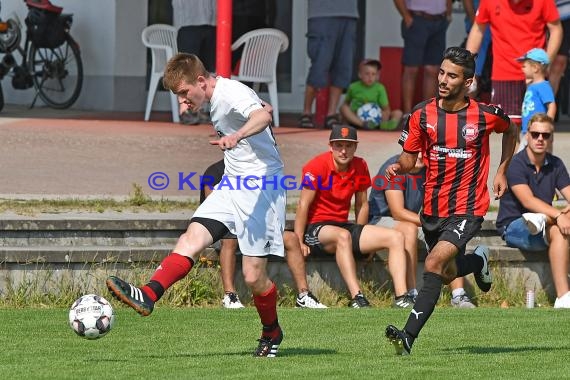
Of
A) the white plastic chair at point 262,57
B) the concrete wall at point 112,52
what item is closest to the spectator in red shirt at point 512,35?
the white plastic chair at point 262,57

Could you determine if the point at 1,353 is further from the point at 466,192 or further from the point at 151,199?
the point at 151,199

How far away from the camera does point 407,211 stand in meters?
11.9

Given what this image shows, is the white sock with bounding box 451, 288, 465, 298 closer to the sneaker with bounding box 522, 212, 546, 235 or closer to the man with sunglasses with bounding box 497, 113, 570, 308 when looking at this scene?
the man with sunglasses with bounding box 497, 113, 570, 308

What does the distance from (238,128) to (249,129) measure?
382 millimetres

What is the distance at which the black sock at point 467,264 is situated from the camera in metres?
8.99

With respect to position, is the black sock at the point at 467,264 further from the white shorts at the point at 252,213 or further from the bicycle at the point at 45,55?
the bicycle at the point at 45,55

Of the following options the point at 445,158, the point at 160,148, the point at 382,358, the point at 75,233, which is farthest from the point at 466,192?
the point at 160,148

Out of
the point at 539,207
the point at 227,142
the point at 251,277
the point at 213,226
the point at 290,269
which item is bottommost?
the point at 290,269

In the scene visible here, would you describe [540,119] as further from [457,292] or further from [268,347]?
[268,347]

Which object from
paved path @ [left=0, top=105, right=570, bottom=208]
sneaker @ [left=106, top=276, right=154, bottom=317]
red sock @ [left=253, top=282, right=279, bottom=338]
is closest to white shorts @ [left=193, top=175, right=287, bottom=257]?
red sock @ [left=253, top=282, right=279, bottom=338]

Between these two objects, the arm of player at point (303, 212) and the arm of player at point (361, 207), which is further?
the arm of player at point (361, 207)

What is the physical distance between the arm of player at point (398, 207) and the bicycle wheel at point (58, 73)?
25.0 feet

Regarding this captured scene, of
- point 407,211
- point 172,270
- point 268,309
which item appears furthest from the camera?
point 407,211

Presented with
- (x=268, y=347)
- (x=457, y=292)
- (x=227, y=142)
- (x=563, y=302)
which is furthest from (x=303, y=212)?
(x=227, y=142)
